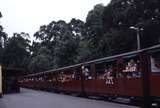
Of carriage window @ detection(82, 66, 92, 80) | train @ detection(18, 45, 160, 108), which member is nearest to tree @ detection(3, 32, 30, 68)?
train @ detection(18, 45, 160, 108)

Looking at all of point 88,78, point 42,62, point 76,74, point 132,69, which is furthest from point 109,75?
point 42,62

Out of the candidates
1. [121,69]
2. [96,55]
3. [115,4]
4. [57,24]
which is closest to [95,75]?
[121,69]

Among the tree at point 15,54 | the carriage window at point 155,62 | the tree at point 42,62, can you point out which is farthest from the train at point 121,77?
the tree at point 15,54

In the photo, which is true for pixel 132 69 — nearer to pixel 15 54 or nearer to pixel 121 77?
pixel 121 77

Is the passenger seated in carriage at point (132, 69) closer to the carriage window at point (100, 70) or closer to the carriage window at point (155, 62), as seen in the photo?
the carriage window at point (155, 62)

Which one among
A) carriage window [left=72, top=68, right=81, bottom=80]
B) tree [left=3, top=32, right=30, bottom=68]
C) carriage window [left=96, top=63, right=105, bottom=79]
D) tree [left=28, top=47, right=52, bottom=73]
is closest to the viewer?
carriage window [left=96, top=63, right=105, bottom=79]

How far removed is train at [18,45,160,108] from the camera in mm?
18734

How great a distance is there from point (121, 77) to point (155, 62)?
483 centimetres

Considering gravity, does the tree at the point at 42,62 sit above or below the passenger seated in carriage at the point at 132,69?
above

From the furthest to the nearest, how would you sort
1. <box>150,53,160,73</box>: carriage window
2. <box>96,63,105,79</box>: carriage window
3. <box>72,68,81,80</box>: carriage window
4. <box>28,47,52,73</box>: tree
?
<box>28,47,52,73</box>: tree < <box>72,68,81,80</box>: carriage window < <box>96,63,105,79</box>: carriage window < <box>150,53,160,73</box>: carriage window

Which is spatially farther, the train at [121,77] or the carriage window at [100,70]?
the carriage window at [100,70]

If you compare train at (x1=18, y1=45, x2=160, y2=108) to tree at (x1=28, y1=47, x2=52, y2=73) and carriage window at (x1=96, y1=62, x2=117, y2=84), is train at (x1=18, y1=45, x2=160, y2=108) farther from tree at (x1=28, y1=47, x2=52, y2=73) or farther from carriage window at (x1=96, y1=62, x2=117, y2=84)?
tree at (x1=28, y1=47, x2=52, y2=73)

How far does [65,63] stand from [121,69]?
184 ft

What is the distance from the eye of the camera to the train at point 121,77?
61.5ft
